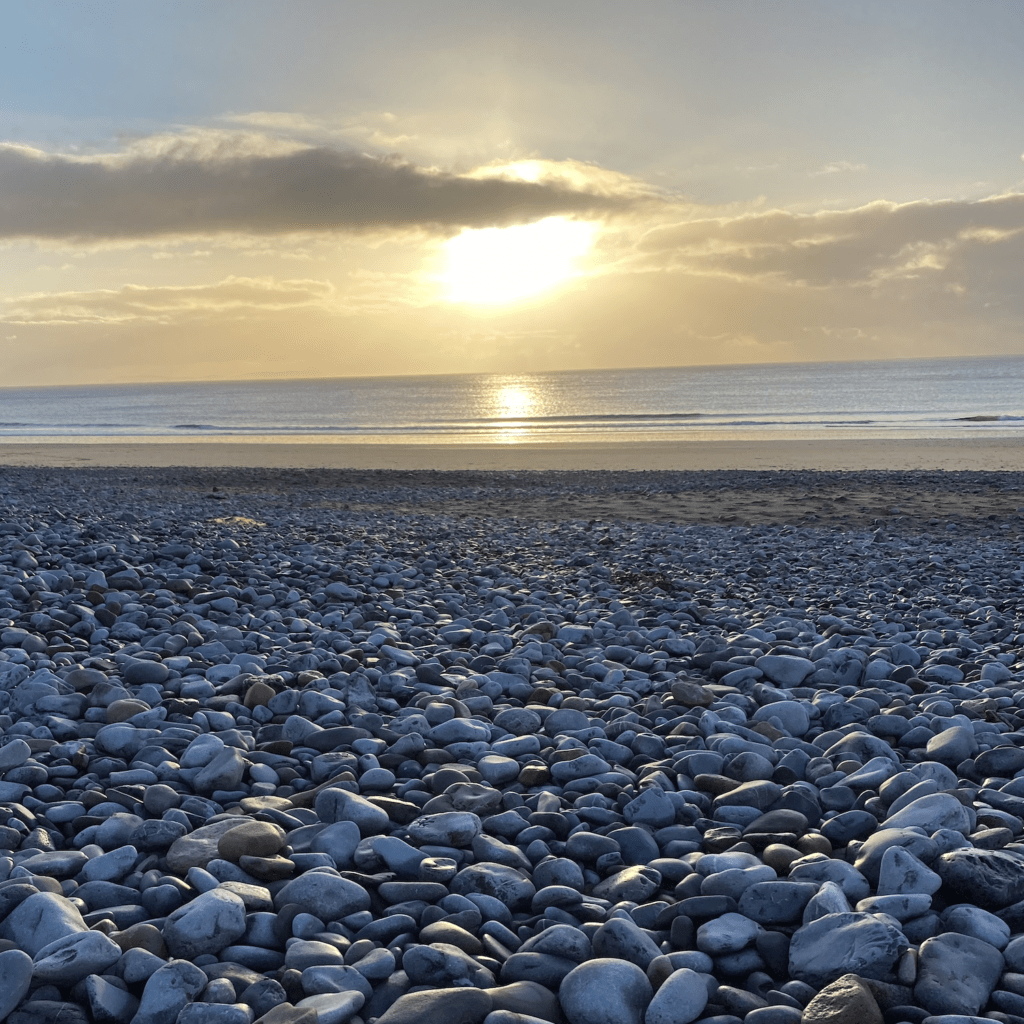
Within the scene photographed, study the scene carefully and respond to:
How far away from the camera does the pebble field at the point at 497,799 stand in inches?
92.7

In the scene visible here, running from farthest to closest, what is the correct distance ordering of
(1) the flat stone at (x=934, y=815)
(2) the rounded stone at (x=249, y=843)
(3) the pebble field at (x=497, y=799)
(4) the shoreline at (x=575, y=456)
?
1. (4) the shoreline at (x=575, y=456)
2. (1) the flat stone at (x=934, y=815)
3. (2) the rounded stone at (x=249, y=843)
4. (3) the pebble field at (x=497, y=799)

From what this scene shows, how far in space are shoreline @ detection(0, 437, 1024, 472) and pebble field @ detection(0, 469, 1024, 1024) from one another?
15546mm

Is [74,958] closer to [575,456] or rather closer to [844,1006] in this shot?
[844,1006]

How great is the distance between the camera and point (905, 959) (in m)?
2.39

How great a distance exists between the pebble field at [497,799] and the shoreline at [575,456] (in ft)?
51.0

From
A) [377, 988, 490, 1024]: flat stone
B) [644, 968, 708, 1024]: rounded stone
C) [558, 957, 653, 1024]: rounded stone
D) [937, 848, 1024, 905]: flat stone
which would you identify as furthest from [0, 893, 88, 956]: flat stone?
[937, 848, 1024, 905]: flat stone

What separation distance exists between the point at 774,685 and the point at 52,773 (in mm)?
3771

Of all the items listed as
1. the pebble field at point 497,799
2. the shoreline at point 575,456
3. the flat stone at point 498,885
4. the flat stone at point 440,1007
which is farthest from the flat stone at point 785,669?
the shoreline at point 575,456

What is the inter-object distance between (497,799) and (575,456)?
2299cm

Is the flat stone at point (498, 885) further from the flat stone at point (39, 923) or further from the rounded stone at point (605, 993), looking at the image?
the flat stone at point (39, 923)

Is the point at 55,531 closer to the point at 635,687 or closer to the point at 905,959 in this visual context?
the point at 635,687

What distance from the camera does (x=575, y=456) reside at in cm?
2628

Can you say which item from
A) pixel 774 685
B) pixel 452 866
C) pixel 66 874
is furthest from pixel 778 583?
pixel 66 874

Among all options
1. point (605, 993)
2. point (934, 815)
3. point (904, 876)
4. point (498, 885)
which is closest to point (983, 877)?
point (904, 876)
